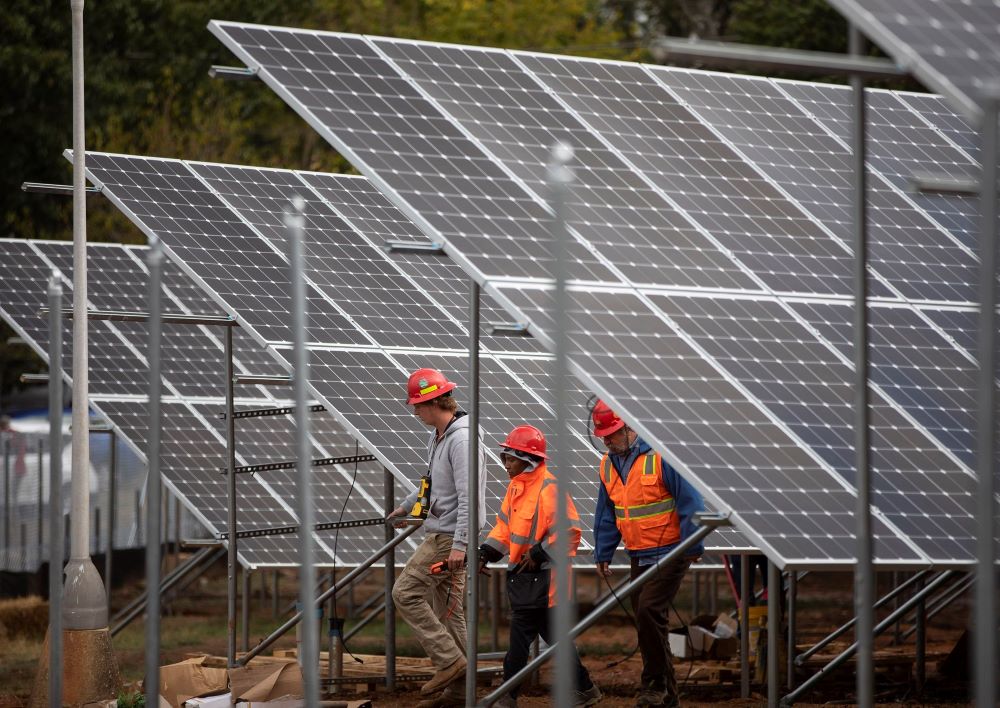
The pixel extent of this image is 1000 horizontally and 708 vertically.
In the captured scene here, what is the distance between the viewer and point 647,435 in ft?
24.8

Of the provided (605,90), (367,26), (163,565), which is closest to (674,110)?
(605,90)

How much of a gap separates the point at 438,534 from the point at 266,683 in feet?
5.01

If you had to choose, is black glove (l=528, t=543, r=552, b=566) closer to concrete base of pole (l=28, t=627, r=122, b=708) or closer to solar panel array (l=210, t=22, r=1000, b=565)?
solar panel array (l=210, t=22, r=1000, b=565)

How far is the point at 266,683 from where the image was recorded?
34.8ft

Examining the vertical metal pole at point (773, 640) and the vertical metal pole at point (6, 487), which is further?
the vertical metal pole at point (6, 487)

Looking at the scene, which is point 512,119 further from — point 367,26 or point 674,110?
point 367,26

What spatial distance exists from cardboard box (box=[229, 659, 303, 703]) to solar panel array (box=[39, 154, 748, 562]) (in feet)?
5.54

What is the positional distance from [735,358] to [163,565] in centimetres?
1456

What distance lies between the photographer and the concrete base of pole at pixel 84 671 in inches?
442

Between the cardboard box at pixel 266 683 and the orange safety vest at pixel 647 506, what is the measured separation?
2.35 meters

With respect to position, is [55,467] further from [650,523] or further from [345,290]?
[345,290]

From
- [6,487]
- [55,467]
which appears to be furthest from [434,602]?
[6,487]

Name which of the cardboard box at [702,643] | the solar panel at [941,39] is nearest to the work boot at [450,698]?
the cardboard box at [702,643]

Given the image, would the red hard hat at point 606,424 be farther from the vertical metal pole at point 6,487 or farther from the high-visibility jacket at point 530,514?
the vertical metal pole at point 6,487
